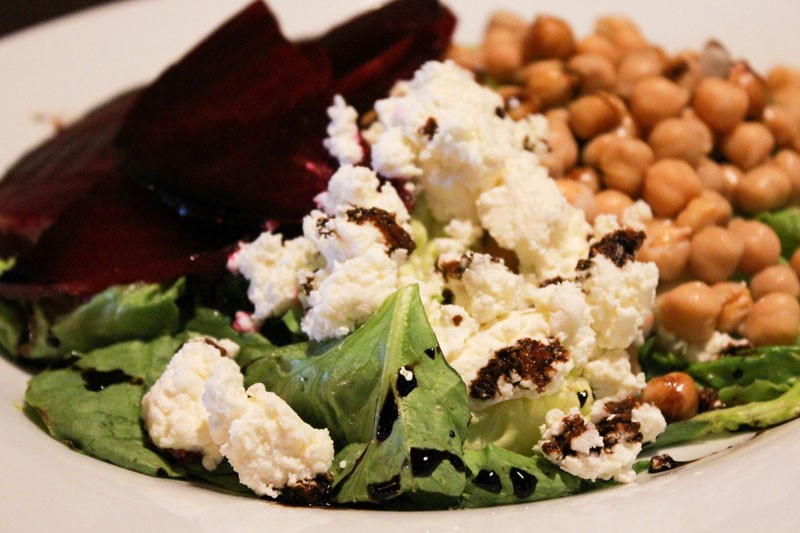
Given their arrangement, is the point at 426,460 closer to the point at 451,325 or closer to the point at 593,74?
the point at 451,325

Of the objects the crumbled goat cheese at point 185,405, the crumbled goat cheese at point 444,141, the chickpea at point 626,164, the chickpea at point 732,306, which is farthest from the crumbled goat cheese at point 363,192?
the chickpea at point 732,306

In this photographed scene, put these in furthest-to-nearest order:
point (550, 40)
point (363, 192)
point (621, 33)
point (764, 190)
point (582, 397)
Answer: point (621, 33) → point (550, 40) → point (764, 190) → point (363, 192) → point (582, 397)

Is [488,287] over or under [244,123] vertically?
under

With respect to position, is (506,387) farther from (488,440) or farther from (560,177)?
(560,177)

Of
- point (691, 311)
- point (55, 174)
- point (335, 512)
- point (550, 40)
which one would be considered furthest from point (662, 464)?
point (55, 174)

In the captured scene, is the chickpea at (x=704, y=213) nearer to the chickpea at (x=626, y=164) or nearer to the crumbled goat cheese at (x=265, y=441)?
the chickpea at (x=626, y=164)

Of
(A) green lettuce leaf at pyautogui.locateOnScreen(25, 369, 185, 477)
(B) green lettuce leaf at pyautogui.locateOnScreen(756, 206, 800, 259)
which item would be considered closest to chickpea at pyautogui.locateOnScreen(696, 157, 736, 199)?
(B) green lettuce leaf at pyautogui.locateOnScreen(756, 206, 800, 259)
